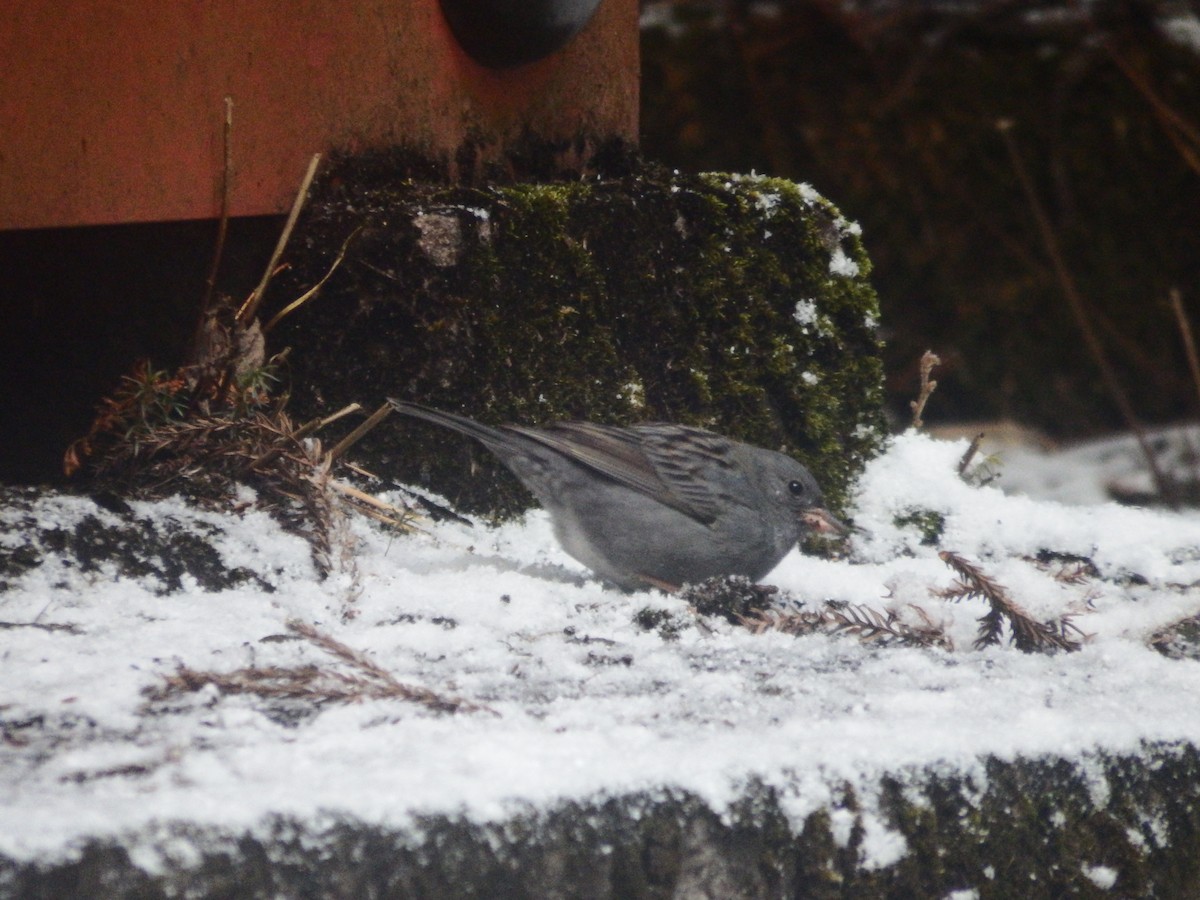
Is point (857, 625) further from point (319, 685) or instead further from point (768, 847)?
point (319, 685)

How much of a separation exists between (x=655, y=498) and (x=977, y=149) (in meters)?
4.31

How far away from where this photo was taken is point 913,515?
339 centimetres

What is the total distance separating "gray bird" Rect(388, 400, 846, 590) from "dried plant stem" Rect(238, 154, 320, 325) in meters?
0.40

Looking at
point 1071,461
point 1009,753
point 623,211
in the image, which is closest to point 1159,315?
point 1071,461

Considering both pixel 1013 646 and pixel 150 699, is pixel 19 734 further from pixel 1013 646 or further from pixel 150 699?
pixel 1013 646

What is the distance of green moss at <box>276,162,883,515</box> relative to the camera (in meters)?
2.99

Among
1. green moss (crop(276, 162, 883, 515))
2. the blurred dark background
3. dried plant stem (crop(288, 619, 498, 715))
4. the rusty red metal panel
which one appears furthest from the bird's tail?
the blurred dark background

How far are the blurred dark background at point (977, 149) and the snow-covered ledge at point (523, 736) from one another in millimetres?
4054

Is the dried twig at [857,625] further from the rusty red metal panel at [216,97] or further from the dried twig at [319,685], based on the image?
the rusty red metal panel at [216,97]

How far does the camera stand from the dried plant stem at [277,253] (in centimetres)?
285

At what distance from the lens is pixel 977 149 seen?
6.45 metres

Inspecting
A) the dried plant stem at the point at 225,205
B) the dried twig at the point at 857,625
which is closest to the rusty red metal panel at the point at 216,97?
the dried plant stem at the point at 225,205

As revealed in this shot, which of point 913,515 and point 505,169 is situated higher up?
point 505,169

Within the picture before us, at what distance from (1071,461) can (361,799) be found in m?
5.68
